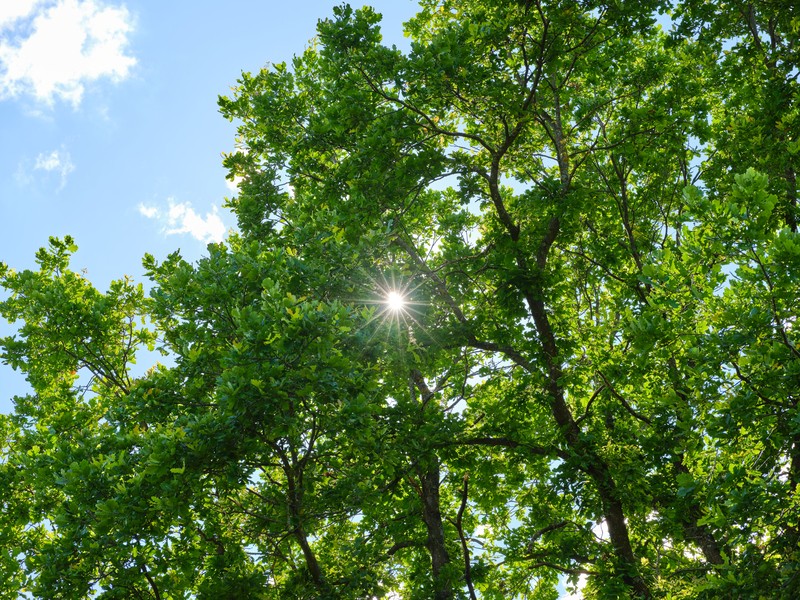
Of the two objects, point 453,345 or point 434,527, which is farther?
point 434,527

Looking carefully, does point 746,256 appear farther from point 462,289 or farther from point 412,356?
point 462,289

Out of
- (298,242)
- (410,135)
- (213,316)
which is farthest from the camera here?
(410,135)

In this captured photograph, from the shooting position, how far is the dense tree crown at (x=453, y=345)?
6984mm

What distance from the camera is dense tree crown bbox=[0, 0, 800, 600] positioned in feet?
22.9

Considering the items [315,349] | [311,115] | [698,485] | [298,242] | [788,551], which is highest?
[311,115]

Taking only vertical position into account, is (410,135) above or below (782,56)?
above

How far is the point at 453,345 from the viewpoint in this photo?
12.3 metres

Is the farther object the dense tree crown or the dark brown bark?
the dark brown bark

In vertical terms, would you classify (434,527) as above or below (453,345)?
below

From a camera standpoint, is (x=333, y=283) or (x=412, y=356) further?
(x=412, y=356)

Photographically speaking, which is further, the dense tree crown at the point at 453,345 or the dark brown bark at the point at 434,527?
the dark brown bark at the point at 434,527

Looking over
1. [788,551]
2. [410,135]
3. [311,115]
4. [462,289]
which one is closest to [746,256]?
[788,551]

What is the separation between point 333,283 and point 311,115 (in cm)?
549

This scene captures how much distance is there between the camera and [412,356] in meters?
11.5
